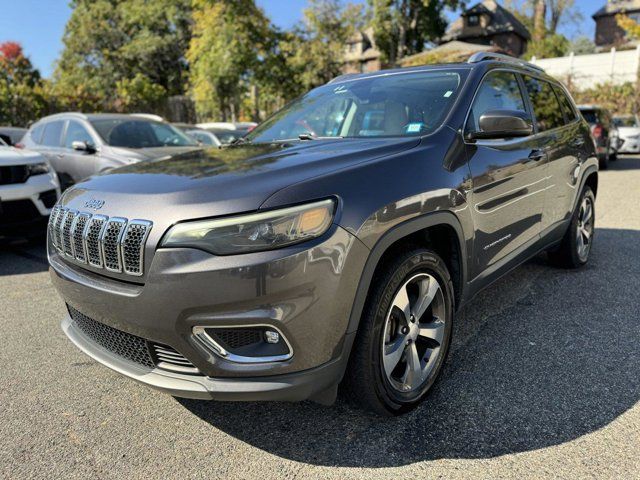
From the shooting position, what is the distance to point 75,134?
7.33 metres

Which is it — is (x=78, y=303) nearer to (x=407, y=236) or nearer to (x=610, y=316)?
(x=407, y=236)

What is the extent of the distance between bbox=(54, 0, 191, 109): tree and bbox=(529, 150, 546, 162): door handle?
108 ft

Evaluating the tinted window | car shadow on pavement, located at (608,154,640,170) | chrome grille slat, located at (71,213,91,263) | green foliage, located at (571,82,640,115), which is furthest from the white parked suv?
green foliage, located at (571,82,640,115)

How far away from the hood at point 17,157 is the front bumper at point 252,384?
4.51 meters

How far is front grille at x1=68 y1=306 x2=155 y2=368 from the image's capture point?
2123mm

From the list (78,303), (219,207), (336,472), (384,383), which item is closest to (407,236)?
(384,383)

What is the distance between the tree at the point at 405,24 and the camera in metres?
34.1

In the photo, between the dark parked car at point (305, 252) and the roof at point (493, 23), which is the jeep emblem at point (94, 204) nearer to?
the dark parked car at point (305, 252)

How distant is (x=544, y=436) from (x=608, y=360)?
0.96 meters

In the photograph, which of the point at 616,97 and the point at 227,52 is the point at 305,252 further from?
the point at 616,97

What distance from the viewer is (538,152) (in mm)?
3438

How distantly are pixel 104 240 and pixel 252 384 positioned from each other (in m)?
0.85

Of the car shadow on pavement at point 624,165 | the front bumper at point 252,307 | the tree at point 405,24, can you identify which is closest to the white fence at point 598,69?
the tree at point 405,24

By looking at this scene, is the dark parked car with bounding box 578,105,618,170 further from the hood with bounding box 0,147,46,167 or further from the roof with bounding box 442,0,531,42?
the roof with bounding box 442,0,531,42
